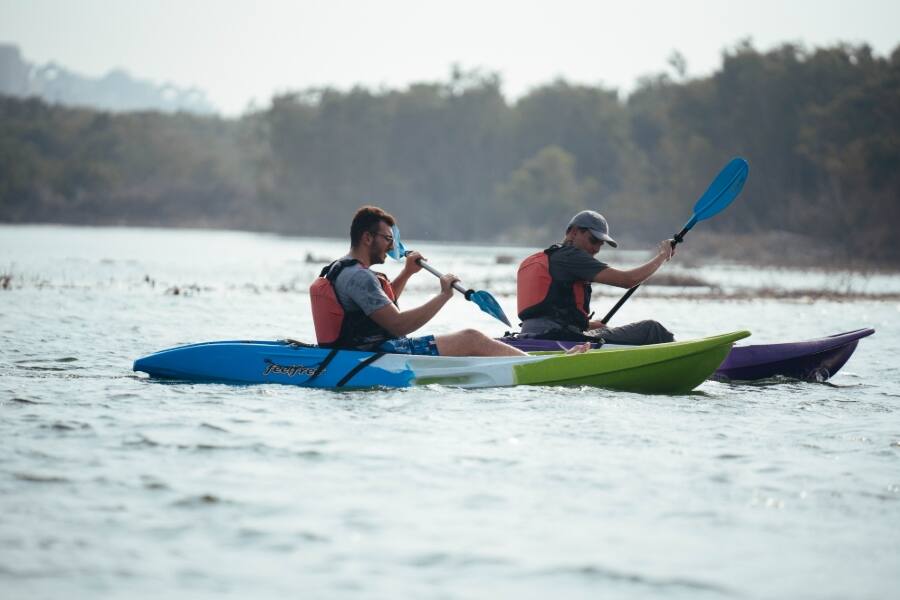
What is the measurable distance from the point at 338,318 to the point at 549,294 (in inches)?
68.5

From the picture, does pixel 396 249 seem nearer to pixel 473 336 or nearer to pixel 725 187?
pixel 473 336

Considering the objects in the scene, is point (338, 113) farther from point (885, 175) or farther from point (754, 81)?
point (885, 175)

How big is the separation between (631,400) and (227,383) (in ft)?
9.32

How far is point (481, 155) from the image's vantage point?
82.9 meters

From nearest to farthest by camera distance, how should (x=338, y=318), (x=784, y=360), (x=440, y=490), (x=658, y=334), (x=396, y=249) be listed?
(x=440, y=490) < (x=338, y=318) < (x=396, y=249) < (x=658, y=334) < (x=784, y=360)

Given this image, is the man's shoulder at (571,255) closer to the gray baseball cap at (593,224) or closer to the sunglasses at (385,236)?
the gray baseball cap at (593,224)

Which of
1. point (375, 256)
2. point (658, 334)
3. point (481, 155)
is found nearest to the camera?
point (375, 256)

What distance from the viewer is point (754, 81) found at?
54.5 meters

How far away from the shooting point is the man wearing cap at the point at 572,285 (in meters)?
8.55

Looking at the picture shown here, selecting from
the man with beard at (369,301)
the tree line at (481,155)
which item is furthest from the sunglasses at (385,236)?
the tree line at (481,155)

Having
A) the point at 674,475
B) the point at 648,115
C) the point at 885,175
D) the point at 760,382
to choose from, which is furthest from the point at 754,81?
the point at 674,475

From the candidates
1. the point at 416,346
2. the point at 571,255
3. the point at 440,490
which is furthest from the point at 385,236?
the point at 440,490

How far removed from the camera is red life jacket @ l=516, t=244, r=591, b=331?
868 centimetres

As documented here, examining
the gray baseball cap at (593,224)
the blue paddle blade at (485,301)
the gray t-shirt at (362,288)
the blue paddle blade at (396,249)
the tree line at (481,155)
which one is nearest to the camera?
the gray t-shirt at (362,288)
